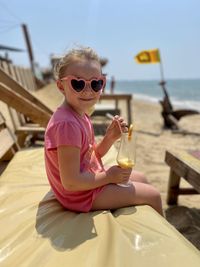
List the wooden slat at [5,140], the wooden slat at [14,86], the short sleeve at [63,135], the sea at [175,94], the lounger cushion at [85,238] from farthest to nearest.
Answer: the sea at [175,94]
the wooden slat at [14,86]
the wooden slat at [5,140]
the short sleeve at [63,135]
the lounger cushion at [85,238]

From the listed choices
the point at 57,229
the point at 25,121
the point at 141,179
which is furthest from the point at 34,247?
the point at 25,121

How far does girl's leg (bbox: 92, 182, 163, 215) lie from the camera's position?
1.94 m

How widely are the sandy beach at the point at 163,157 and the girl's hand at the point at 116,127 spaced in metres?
1.09

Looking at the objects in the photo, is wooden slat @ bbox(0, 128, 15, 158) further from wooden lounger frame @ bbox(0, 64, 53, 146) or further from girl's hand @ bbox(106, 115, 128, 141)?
girl's hand @ bbox(106, 115, 128, 141)

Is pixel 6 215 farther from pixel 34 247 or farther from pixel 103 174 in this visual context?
pixel 103 174

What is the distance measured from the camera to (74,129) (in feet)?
6.02

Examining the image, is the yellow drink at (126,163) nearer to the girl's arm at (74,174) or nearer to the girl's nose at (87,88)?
the girl's arm at (74,174)

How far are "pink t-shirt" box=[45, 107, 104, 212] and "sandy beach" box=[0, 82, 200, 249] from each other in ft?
3.91

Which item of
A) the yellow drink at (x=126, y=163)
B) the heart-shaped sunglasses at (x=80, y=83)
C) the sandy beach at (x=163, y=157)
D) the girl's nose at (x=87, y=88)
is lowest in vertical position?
the sandy beach at (x=163, y=157)

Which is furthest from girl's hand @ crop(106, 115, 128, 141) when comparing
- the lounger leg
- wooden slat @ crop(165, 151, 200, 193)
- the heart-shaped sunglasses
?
the lounger leg

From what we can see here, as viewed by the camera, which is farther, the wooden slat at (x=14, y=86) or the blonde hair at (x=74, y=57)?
the wooden slat at (x=14, y=86)

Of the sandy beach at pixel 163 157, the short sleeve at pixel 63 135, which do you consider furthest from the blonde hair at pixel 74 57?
the sandy beach at pixel 163 157

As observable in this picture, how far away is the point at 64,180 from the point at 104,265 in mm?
538

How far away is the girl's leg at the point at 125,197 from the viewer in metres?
1.94
